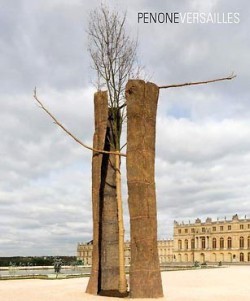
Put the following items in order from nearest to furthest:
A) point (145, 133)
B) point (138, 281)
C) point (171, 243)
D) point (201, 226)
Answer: point (138, 281)
point (145, 133)
point (201, 226)
point (171, 243)

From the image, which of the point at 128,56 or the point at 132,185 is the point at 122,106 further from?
the point at 132,185

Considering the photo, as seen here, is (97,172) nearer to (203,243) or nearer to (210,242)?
(210,242)

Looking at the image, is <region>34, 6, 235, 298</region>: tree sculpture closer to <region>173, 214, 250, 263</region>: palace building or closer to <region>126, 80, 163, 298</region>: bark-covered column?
<region>126, 80, 163, 298</region>: bark-covered column

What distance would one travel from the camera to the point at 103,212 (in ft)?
50.1

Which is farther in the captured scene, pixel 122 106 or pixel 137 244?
pixel 122 106

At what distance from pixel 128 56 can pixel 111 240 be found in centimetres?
577

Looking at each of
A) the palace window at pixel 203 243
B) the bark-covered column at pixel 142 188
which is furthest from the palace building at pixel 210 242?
the bark-covered column at pixel 142 188

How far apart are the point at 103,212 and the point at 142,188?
2173 mm

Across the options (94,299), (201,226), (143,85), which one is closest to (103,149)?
(143,85)

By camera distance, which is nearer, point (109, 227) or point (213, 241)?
point (109, 227)

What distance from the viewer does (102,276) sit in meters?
15.0

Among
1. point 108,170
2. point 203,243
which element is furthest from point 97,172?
point 203,243

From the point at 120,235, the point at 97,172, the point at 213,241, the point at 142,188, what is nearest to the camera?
the point at 142,188

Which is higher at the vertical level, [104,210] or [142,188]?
[142,188]
